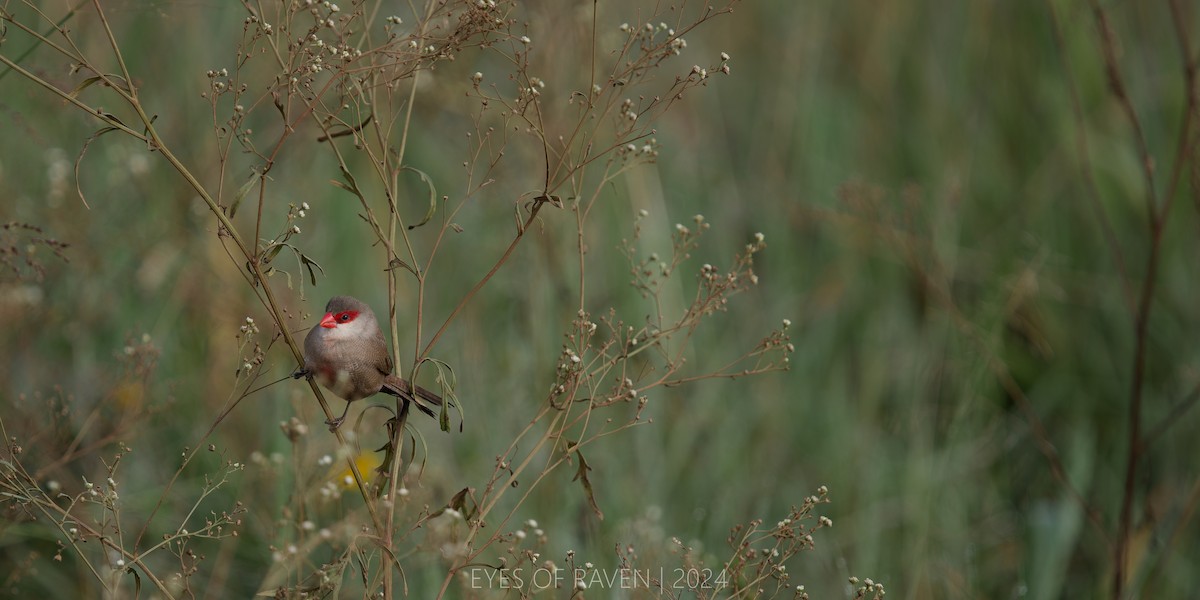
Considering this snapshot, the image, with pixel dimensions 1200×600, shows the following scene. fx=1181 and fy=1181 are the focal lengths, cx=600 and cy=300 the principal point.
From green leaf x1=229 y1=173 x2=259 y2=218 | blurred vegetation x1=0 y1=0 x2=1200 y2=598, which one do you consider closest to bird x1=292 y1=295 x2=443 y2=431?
green leaf x1=229 y1=173 x2=259 y2=218

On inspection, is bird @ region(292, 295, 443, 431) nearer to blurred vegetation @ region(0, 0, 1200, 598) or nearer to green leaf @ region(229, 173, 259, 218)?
green leaf @ region(229, 173, 259, 218)

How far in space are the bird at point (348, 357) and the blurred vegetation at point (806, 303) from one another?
961 mm

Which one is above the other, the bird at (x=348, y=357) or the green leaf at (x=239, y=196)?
the green leaf at (x=239, y=196)

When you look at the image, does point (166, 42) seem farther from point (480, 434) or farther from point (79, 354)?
point (480, 434)

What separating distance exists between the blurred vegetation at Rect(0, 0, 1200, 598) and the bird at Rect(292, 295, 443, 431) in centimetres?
96

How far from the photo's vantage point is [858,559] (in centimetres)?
302

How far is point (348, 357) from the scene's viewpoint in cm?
141

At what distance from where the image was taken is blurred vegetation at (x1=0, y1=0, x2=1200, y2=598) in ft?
9.84

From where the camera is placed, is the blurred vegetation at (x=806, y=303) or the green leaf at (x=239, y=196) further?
the blurred vegetation at (x=806, y=303)

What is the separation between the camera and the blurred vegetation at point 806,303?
3.00m

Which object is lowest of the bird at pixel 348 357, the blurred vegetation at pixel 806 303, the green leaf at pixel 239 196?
the bird at pixel 348 357

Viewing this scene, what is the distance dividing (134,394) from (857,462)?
1.96 metres

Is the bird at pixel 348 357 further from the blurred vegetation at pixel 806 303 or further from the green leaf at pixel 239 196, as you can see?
the blurred vegetation at pixel 806 303

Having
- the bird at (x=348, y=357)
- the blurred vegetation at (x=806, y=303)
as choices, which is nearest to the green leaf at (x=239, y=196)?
the bird at (x=348, y=357)
